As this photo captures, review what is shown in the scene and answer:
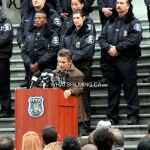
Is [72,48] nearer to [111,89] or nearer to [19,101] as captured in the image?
[111,89]

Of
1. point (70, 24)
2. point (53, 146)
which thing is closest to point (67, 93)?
point (70, 24)

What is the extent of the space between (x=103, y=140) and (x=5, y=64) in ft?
22.3

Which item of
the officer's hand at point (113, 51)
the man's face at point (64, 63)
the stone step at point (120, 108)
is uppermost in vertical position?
the officer's hand at point (113, 51)

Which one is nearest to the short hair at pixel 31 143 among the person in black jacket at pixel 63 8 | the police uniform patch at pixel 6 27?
the police uniform patch at pixel 6 27

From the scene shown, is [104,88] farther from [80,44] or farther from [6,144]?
[6,144]

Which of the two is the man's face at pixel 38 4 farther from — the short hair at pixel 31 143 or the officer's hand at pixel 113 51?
the short hair at pixel 31 143

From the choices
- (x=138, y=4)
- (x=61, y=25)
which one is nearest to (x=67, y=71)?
(x=61, y=25)

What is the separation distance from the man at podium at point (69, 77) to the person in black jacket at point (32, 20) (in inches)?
71.5

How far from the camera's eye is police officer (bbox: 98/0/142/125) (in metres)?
13.2

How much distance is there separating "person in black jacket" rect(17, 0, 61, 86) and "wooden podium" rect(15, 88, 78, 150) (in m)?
2.34

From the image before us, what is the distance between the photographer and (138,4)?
54.7 feet

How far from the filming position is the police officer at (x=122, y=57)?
43.3 feet

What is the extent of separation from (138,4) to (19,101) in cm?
536

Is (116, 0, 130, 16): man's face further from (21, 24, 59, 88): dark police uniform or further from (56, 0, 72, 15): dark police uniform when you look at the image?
(56, 0, 72, 15): dark police uniform
